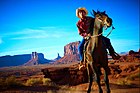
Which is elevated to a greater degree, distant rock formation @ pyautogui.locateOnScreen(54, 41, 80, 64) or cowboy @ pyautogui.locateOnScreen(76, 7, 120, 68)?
distant rock formation @ pyautogui.locateOnScreen(54, 41, 80, 64)

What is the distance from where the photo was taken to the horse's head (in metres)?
8.52

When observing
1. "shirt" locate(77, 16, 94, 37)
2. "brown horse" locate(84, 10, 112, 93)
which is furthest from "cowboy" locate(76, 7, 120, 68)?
"brown horse" locate(84, 10, 112, 93)

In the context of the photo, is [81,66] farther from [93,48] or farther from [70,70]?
[70,70]

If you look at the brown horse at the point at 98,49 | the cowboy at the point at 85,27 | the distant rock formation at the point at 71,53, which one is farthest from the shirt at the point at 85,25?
the distant rock formation at the point at 71,53

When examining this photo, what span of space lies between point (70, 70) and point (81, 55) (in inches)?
762

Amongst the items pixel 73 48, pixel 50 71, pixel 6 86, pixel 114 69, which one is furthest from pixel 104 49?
pixel 73 48

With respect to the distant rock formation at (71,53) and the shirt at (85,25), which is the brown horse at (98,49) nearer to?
the shirt at (85,25)

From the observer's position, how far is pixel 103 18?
8.88 m

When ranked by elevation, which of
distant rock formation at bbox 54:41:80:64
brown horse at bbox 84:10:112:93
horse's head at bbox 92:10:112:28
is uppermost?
distant rock formation at bbox 54:41:80:64

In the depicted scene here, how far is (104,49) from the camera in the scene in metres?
9.23

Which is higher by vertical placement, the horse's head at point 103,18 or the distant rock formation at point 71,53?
the distant rock formation at point 71,53

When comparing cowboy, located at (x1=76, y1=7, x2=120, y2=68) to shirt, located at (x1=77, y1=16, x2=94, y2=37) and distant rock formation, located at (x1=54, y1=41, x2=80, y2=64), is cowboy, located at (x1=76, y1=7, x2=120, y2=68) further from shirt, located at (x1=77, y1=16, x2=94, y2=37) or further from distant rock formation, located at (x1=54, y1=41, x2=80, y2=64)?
distant rock formation, located at (x1=54, y1=41, x2=80, y2=64)

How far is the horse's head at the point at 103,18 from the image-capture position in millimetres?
8523

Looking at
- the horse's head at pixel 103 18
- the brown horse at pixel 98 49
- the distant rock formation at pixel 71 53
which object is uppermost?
the distant rock formation at pixel 71 53
